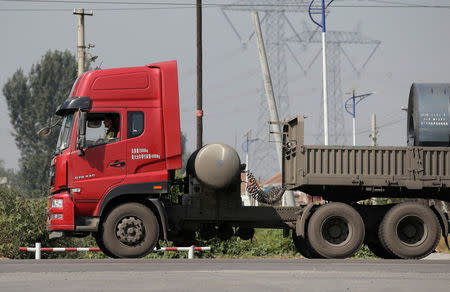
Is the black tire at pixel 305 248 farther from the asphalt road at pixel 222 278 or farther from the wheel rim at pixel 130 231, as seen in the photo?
the wheel rim at pixel 130 231

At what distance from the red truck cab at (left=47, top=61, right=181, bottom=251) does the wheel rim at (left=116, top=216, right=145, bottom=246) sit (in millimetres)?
85

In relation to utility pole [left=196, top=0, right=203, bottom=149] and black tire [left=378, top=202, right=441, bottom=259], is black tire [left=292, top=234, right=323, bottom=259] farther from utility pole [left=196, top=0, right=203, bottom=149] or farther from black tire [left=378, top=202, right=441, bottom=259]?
utility pole [left=196, top=0, right=203, bottom=149]

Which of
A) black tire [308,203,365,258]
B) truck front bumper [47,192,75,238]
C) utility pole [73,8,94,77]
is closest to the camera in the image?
truck front bumper [47,192,75,238]

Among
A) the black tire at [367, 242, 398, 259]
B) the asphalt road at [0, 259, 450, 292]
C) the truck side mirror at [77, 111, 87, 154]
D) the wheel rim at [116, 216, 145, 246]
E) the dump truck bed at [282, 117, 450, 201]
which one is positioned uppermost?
the truck side mirror at [77, 111, 87, 154]

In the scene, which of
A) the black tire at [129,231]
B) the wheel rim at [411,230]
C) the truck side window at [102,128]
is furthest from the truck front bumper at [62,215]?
the wheel rim at [411,230]

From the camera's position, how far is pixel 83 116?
48.3ft

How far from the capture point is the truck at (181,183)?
14.9 metres

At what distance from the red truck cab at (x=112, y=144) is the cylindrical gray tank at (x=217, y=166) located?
534mm

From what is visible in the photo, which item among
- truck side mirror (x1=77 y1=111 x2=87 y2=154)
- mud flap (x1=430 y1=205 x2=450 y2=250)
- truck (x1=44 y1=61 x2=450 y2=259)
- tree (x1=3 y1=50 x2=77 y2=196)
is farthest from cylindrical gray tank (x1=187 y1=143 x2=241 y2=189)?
tree (x1=3 y1=50 x2=77 y2=196)

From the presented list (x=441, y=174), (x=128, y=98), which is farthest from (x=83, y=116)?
(x=441, y=174)

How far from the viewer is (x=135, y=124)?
1519 cm

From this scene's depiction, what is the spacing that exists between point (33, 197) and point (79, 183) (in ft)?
32.4

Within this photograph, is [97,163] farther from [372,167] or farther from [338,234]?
[372,167]

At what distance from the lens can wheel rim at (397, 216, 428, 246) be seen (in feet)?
51.4
